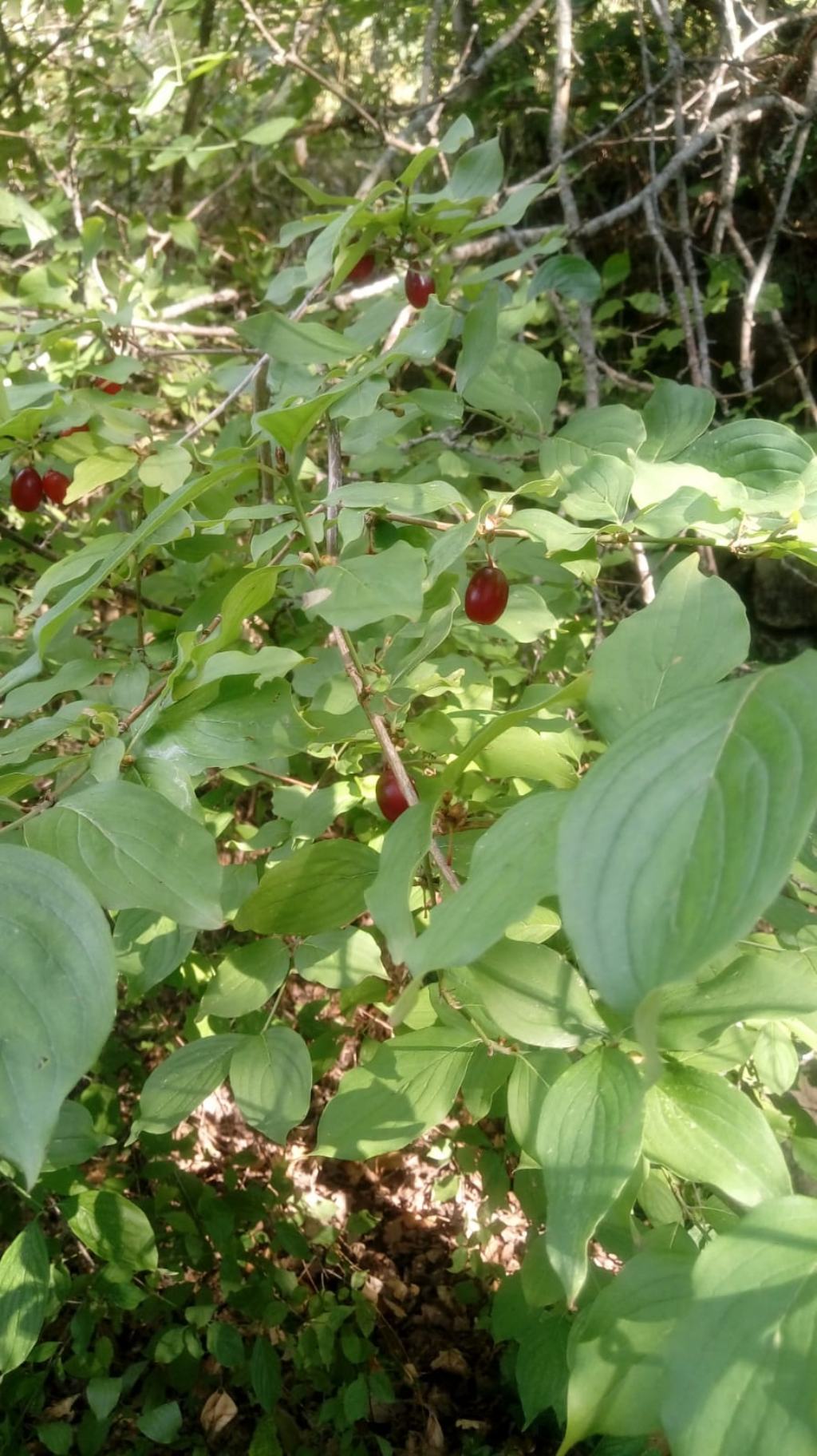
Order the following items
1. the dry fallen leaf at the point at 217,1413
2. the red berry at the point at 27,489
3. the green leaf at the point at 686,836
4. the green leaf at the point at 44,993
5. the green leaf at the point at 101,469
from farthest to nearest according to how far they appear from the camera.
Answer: the dry fallen leaf at the point at 217,1413 < the red berry at the point at 27,489 < the green leaf at the point at 101,469 < the green leaf at the point at 44,993 < the green leaf at the point at 686,836

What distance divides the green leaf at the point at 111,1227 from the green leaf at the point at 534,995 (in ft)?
4.32

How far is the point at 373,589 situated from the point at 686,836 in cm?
52

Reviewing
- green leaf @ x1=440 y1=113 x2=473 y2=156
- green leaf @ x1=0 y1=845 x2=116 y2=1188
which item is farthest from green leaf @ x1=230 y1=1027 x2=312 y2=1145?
green leaf @ x1=440 y1=113 x2=473 y2=156

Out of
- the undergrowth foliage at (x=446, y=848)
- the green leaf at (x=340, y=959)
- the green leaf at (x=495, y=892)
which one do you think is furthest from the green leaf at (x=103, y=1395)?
the green leaf at (x=495, y=892)

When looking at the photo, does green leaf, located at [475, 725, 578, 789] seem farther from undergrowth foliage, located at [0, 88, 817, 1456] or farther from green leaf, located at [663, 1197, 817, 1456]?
green leaf, located at [663, 1197, 817, 1456]

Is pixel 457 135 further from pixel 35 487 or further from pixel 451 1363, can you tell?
pixel 451 1363

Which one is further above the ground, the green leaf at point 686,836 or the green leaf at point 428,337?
the green leaf at point 428,337

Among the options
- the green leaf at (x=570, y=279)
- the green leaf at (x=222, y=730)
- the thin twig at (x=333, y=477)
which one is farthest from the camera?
the green leaf at (x=570, y=279)

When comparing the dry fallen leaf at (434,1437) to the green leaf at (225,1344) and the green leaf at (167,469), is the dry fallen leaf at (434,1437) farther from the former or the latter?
the green leaf at (167,469)

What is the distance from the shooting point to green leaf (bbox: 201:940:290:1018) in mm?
1120

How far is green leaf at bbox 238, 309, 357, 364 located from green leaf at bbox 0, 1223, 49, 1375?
1.32 m

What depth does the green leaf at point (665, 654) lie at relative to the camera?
68 centimetres

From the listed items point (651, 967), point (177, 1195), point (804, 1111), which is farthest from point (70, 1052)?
point (177, 1195)

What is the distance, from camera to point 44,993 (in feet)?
1.90
